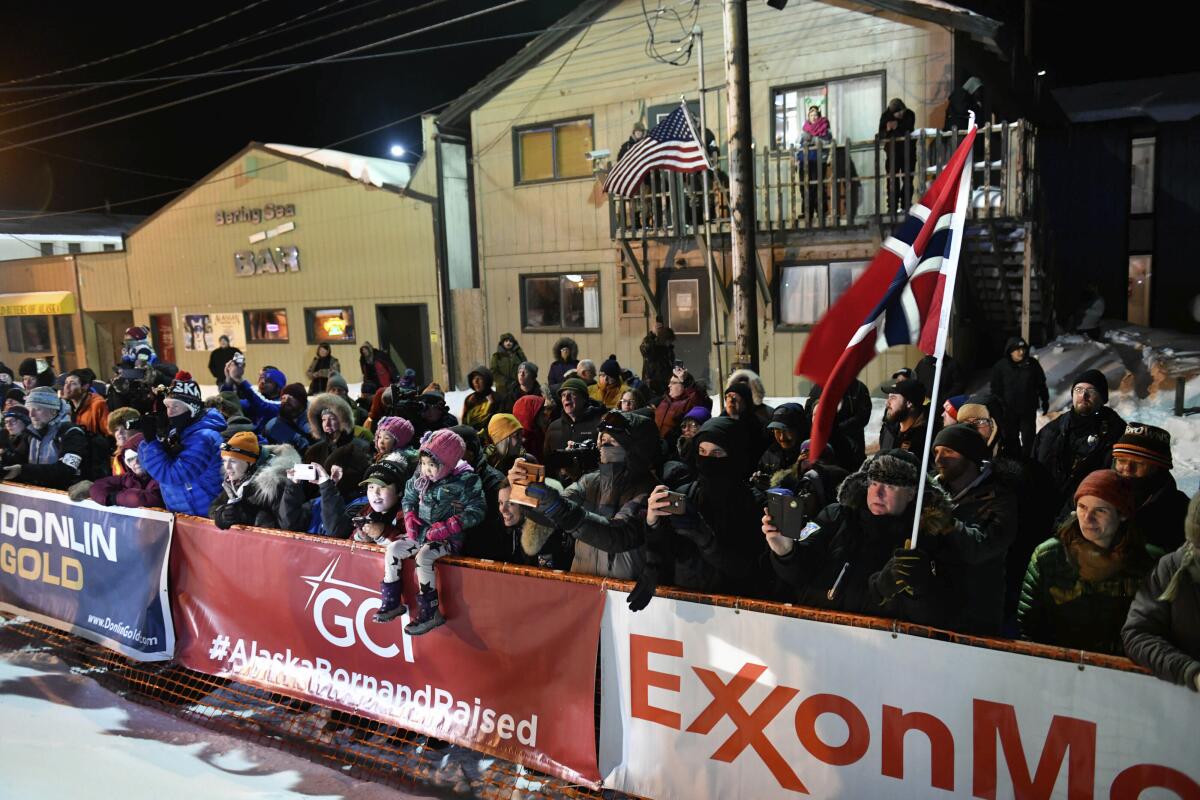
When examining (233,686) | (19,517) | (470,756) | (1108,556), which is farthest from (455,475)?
(19,517)

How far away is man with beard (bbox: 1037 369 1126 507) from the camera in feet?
17.6

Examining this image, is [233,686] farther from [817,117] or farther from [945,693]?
[817,117]

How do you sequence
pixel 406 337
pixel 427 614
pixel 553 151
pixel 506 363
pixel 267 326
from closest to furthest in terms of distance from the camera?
pixel 427 614
pixel 506 363
pixel 553 151
pixel 406 337
pixel 267 326

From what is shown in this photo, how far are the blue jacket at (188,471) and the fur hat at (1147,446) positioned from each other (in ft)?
18.2

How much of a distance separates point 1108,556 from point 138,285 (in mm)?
26745

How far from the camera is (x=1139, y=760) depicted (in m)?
2.86

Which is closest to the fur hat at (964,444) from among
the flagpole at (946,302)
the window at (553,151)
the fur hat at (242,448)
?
the flagpole at (946,302)

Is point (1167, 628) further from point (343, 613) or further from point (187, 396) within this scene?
point (187, 396)

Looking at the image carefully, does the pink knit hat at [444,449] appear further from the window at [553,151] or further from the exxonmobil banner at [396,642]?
the window at [553,151]

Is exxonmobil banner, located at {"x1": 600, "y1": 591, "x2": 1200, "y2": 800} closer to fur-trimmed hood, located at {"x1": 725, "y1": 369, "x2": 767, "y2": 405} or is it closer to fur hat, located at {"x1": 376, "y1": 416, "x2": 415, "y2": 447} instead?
fur hat, located at {"x1": 376, "y1": 416, "x2": 415, "y2": 447}

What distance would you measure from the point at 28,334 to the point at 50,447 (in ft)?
85.0

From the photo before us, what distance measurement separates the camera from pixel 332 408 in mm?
6109

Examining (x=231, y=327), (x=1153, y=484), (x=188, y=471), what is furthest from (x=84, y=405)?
(x=231, y=327)

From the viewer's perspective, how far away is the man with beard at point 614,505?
12.1 feet
